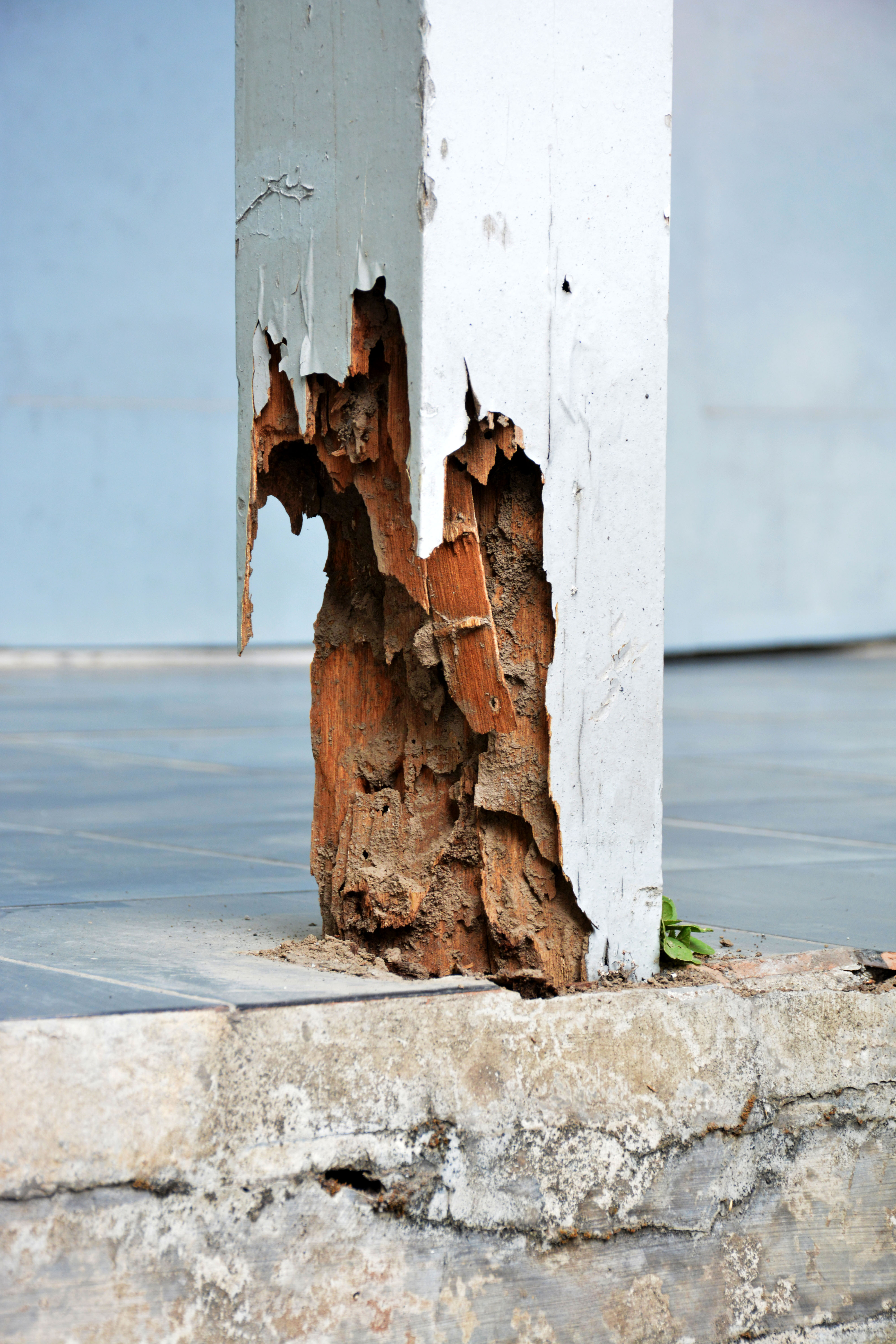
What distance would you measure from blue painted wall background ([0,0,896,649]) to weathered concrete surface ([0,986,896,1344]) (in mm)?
9238

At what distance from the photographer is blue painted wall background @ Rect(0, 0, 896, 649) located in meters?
11.0

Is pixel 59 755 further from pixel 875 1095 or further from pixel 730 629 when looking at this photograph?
pixel 730 629

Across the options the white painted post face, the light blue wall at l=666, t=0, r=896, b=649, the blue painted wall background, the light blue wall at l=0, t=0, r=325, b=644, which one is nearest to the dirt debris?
the white painted post face

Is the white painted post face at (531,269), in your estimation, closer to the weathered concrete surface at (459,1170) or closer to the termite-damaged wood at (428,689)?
the termite-damaged wood at (428,689)

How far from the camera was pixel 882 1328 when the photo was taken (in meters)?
2.12

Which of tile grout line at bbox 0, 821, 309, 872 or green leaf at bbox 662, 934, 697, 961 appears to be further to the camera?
tile grout line at bbox 0, 821, 309, 872

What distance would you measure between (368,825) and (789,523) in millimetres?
10729

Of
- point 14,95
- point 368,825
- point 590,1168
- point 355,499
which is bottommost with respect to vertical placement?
point 590,1168

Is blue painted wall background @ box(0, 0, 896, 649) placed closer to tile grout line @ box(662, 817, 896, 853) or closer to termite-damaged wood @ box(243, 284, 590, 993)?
tile grout line @ box(662, 817, 896, 853)

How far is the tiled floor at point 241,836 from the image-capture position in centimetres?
218

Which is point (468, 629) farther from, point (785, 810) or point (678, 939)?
point (785, 810)

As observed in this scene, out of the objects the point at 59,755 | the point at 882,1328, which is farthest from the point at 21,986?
the point at 59,755

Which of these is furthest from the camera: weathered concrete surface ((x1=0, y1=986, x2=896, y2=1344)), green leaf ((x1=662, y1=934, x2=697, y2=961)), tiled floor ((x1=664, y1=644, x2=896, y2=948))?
tiled floor ((x1=664, y1=644, x2=896, y2=948))

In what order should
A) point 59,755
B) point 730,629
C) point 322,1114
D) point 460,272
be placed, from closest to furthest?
point 322,1114 → point 460,272 → point 59,755 → point 730,629
